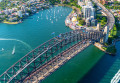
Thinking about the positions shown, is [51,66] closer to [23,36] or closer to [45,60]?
[45,60]

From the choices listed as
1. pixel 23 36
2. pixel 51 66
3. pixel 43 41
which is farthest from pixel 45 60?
pixel 23 36

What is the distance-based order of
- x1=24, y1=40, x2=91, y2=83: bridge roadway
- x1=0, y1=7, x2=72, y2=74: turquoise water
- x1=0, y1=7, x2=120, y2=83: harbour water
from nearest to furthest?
1. x1=24, y1=40, x2=91, y2=83: bridge roadway
2. x1=0, y1=7, x2=120, y2=83: harbour water
3. x1=0, y1=7, x2=72, y2=74: turquoise water

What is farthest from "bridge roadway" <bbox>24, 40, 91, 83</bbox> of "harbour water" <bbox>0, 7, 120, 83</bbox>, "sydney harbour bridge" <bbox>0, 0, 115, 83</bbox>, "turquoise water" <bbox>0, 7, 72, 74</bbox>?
"turquoise water" <bbox>0, 7, 72, 74</bbox>

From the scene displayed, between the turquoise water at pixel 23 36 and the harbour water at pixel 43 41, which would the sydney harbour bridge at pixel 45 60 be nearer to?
the harbour water at pixel 43 41

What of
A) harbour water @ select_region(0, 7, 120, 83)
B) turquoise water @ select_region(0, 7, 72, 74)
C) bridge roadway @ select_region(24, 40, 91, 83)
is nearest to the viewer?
bridge roadway @ select_region(24, 40, 91, 83)

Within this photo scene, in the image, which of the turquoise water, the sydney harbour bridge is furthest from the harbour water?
the sydney harbour bridge

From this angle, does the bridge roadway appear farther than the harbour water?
No

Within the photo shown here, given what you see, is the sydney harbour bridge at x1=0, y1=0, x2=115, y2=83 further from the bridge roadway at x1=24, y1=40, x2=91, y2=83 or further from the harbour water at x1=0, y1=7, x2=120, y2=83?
the harbour water at x1=0, y1=7, x2=120, y2=83

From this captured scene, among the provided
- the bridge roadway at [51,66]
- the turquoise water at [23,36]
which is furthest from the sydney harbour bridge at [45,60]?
the turquoise water at [23,36]
